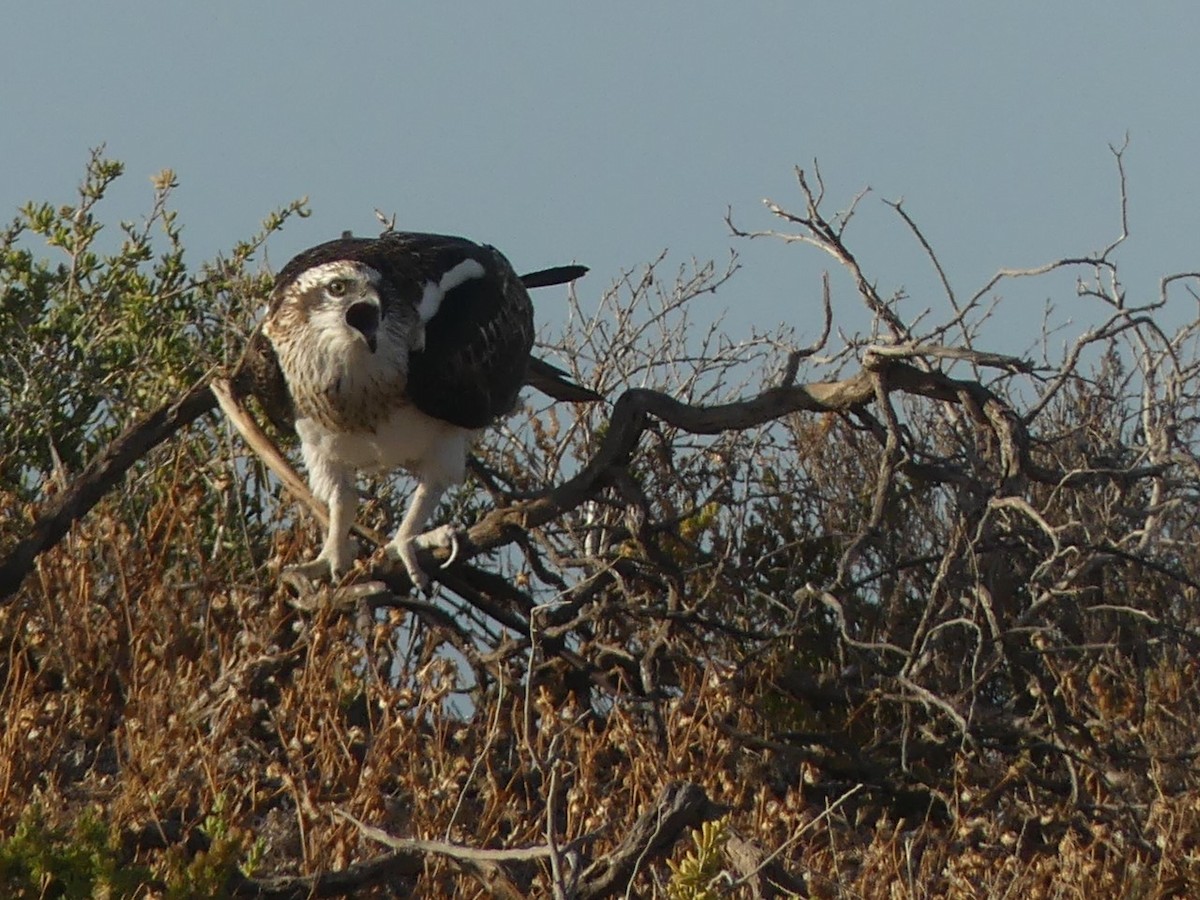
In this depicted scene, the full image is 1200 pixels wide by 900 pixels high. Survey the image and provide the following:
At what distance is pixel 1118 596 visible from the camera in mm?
6461

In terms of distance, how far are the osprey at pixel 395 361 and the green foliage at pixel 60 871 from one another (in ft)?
5.82

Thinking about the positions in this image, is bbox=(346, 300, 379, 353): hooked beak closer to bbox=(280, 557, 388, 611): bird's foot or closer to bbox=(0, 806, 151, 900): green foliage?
bbox=(280, 557, 388, 611): bird's foot

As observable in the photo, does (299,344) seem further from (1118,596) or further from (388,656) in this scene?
(1118,596)

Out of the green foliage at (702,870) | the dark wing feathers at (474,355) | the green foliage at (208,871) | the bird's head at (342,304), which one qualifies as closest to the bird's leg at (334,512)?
the dark wing feathers at (474,355)

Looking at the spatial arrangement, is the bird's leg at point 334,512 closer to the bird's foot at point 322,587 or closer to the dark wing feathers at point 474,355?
the bird's foot at point 322,587

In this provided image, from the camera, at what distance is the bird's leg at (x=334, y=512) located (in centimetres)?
524

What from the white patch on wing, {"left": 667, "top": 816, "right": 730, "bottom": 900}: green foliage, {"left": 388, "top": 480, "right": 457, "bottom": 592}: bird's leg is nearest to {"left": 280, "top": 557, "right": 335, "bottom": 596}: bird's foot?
{"left": 388, "top": 480, "right": 457, "bottom": 592}: bird's leg

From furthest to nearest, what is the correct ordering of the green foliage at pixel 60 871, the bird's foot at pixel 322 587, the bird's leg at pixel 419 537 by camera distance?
the bird's leg at pixel 419 537, the bird's foot at pixel 322 587, the green foliage at pixel 60 871

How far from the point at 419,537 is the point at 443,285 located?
72cm

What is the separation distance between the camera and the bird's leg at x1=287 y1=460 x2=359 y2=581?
5242mm

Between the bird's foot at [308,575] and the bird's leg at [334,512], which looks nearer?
the bird's foot at [308,575]

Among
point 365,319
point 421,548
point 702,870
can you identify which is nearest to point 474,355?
point 365,319

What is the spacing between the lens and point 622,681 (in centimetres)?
505

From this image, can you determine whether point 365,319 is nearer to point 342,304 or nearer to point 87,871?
point 342,304
